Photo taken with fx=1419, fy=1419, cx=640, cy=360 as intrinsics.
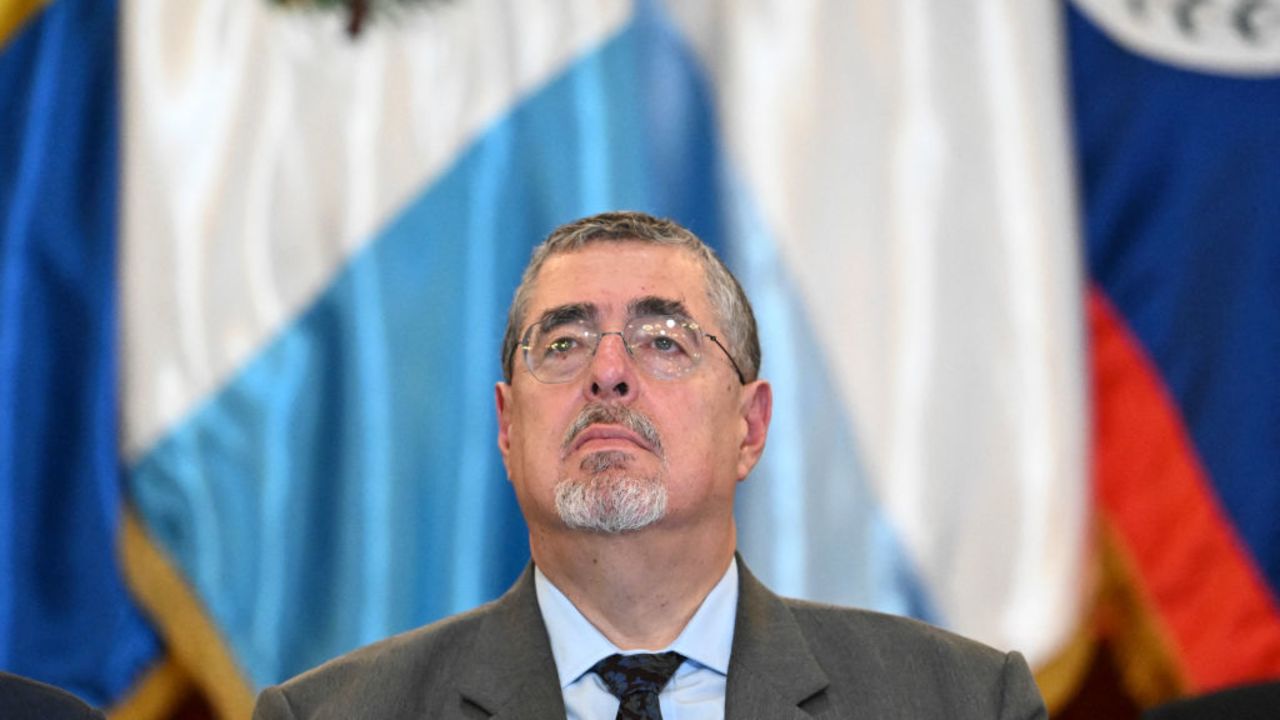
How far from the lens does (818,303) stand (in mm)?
3297

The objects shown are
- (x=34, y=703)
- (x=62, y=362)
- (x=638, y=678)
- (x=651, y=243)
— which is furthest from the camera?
(x=62, y=362)

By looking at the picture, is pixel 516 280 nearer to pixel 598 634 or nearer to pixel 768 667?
pixel 598 634

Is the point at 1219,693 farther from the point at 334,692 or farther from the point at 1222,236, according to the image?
the point at 1222,236

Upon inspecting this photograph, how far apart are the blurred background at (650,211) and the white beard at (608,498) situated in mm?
1275

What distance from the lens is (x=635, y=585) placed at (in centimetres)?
208

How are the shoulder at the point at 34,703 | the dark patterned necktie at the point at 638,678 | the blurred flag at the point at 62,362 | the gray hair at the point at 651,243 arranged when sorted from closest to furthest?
the shoulder at the point at 34,703 → the dark patterned necktie at the point at 638,678 → the gray hair at the point at 651,243 → the blurred flag at the point at 62,362

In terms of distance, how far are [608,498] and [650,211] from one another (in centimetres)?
142

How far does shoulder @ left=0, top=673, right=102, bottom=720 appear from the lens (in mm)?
1725

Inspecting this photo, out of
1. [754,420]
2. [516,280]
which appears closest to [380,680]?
[754,420]

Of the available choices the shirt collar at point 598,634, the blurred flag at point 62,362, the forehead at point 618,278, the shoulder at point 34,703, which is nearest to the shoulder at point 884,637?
the shirt collar at point 598,634

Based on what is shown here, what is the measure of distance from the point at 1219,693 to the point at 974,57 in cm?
184

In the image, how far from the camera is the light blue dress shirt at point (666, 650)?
1.99 m

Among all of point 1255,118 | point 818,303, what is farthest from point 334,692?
point 1255,118

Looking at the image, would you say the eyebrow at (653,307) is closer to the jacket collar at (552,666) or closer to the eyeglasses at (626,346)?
the eyeglasses at (626,346)
